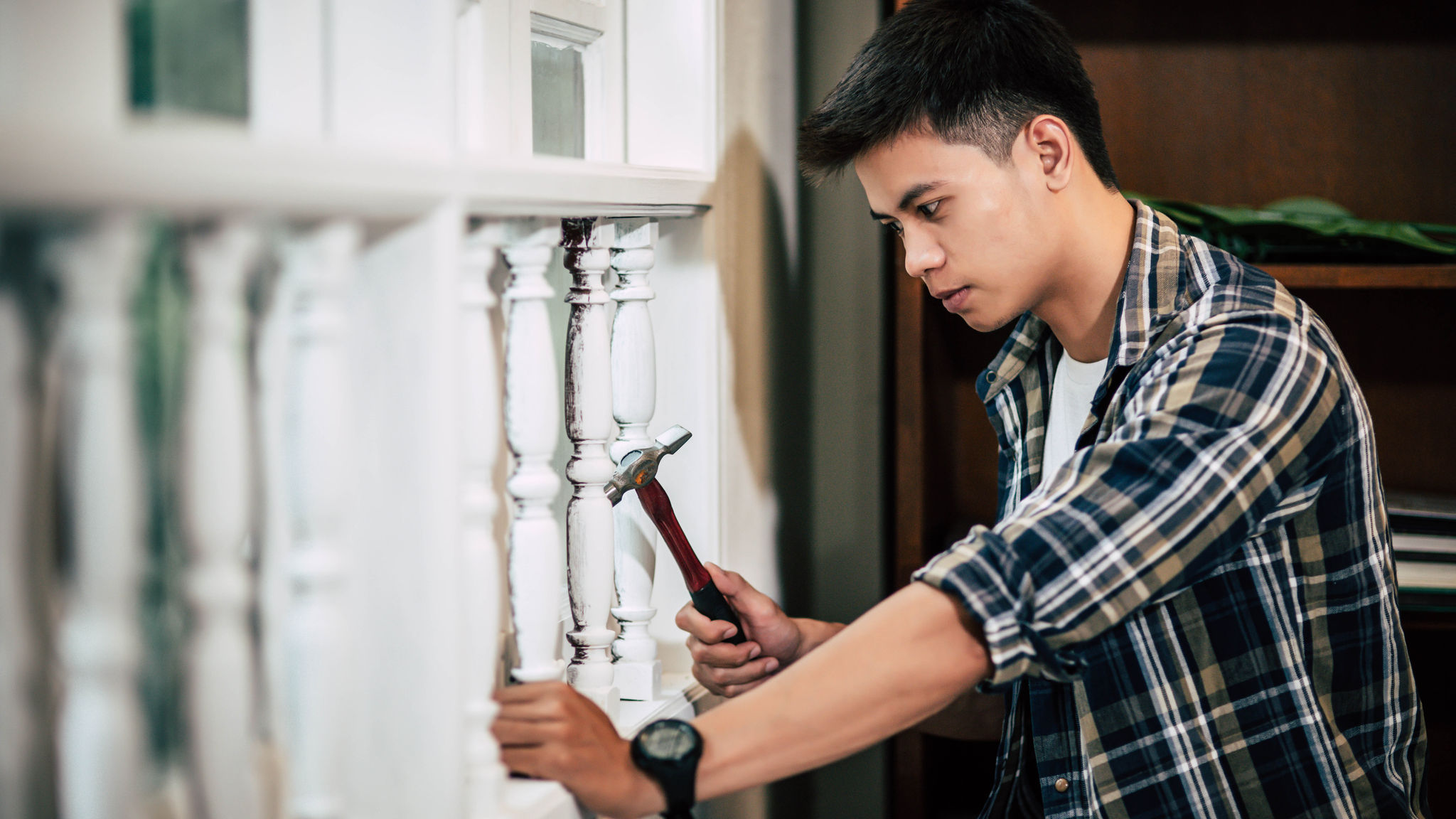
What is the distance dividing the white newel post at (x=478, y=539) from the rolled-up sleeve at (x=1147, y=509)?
1.08ft

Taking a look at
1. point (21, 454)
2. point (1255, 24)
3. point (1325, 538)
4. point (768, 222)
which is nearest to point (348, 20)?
point (21, 454)

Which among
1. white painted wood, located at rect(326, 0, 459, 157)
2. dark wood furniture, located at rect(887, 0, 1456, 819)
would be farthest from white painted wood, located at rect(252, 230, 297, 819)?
dark wood furniture, located at rect(887, 0, 1456, 819)

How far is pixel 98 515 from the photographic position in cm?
53

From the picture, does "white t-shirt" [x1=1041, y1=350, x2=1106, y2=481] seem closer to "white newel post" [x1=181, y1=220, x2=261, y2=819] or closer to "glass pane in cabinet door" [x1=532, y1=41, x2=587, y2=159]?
"glass pane in cabinet door" [x1=532, y1=41, x2=587, y2=159]

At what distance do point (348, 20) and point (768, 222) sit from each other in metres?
0.80

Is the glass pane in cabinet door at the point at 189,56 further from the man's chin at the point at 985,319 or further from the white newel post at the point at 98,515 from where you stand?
the man's chin at the point at 985,319

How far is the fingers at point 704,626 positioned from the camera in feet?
3.63

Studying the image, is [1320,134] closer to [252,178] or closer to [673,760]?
[673,760]

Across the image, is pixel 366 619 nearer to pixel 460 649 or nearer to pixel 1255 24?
pixel 460 649

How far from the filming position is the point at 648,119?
1.28 metres

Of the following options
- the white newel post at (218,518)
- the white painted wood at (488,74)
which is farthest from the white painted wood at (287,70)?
the white newel post at (218,518)

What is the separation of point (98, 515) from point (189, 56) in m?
0.51

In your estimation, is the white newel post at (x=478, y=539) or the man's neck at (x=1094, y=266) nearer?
the white newel post at (x=478, y=539)

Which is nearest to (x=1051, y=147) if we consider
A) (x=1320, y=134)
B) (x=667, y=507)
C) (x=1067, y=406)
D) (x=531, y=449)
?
(x=1067, y=406)
